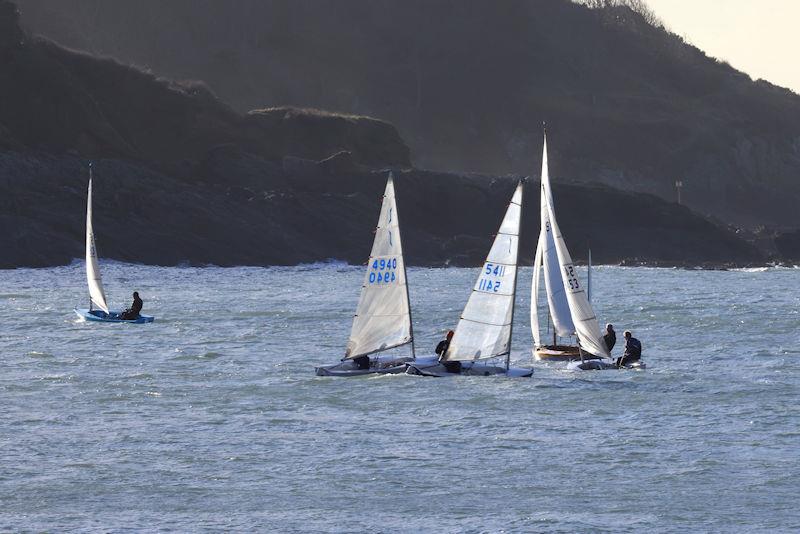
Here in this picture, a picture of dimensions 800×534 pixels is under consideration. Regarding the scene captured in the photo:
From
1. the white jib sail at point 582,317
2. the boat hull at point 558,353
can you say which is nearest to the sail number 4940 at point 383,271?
the white jib sail at point 582,317

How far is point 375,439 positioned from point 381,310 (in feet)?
31.6

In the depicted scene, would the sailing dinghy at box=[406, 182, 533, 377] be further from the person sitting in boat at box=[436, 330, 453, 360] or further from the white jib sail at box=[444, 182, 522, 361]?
the person sitting in boat at box=[436, 330, 453, 360]

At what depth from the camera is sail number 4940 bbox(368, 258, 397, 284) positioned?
39906mm

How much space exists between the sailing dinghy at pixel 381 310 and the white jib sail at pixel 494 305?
1682mm

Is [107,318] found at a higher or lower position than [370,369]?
higher

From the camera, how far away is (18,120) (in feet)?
413

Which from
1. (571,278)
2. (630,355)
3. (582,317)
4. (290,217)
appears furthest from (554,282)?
(290,217)

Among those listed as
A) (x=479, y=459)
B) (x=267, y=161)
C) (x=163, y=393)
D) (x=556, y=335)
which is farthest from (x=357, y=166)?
(x=479, y=459)

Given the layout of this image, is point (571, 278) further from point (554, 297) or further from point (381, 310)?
point (381, 310)

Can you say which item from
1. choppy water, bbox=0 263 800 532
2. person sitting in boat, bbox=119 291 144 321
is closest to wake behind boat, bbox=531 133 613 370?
choppy water, bbox=0 263 800 532

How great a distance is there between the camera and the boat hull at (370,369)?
1581 inches

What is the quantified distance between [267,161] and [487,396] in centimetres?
10080

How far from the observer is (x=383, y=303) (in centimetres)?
4003

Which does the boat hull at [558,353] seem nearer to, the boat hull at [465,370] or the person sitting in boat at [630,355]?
the person sitting in boat at [630,355]
